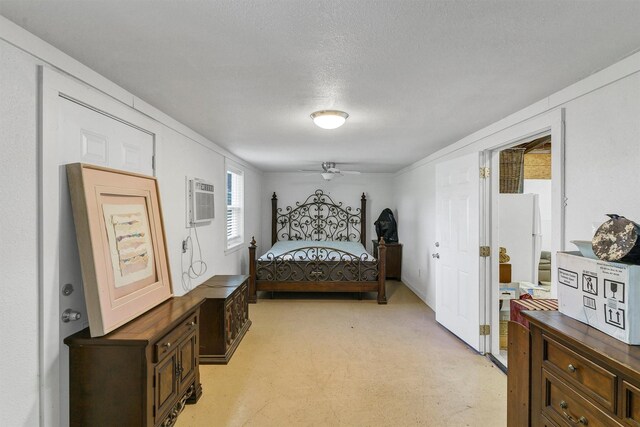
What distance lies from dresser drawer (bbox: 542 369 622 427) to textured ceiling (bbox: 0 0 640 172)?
1.55 meters

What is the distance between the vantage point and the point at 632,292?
1.19 metres

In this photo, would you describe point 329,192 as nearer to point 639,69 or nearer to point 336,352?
point 336,352

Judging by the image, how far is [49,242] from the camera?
1.58m

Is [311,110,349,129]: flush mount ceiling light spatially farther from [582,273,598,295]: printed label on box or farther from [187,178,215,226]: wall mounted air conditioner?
[582,273,598,295]: printed label on box

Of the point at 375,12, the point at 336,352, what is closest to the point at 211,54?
the point at 375,12

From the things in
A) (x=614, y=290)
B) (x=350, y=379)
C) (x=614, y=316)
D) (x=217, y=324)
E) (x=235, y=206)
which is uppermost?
(x=235, y=206)

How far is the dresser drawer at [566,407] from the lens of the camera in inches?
48.0

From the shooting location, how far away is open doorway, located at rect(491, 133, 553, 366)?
3.18 meters

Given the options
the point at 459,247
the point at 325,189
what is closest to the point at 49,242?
the point at 459,247

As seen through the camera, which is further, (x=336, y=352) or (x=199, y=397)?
(x=336, y=352)

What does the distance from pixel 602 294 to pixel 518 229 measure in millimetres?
3524

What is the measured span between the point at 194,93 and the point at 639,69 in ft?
8.33

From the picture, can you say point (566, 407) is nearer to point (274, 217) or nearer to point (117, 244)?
point (117, 244)

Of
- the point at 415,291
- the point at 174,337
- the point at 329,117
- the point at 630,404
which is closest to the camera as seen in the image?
the point at 630,404
